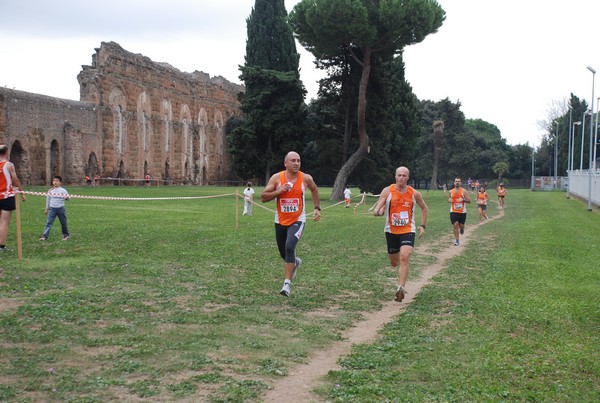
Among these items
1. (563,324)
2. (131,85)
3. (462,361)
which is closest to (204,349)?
(462,361)

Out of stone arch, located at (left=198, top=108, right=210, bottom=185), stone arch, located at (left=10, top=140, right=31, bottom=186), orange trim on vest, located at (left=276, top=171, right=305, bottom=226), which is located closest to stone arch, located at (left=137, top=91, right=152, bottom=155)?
stone arch, located at (left=198, top=108, right=210, bottom=185)

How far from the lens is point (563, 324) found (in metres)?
7.71

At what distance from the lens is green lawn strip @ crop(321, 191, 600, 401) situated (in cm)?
518

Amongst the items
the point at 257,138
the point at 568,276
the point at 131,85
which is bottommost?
the point at 568,276

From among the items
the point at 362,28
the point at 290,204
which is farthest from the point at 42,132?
the point at 290,204

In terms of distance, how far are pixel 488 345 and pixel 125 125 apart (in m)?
49.0

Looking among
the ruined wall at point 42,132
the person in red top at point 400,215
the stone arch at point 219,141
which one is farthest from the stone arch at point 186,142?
the person in red top at point 400,215

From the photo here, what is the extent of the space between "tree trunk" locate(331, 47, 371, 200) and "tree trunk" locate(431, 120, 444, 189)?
42902mm

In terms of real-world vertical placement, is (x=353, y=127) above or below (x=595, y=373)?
above

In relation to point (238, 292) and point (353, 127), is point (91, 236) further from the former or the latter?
point (353, 127)

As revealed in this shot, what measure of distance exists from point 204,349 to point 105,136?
4538 cm

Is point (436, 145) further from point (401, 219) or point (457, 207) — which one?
point (401, 219)

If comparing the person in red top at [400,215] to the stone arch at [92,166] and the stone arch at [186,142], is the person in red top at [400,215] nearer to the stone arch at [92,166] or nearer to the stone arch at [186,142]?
the stone arch at [92,166]

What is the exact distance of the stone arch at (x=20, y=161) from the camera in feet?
129
